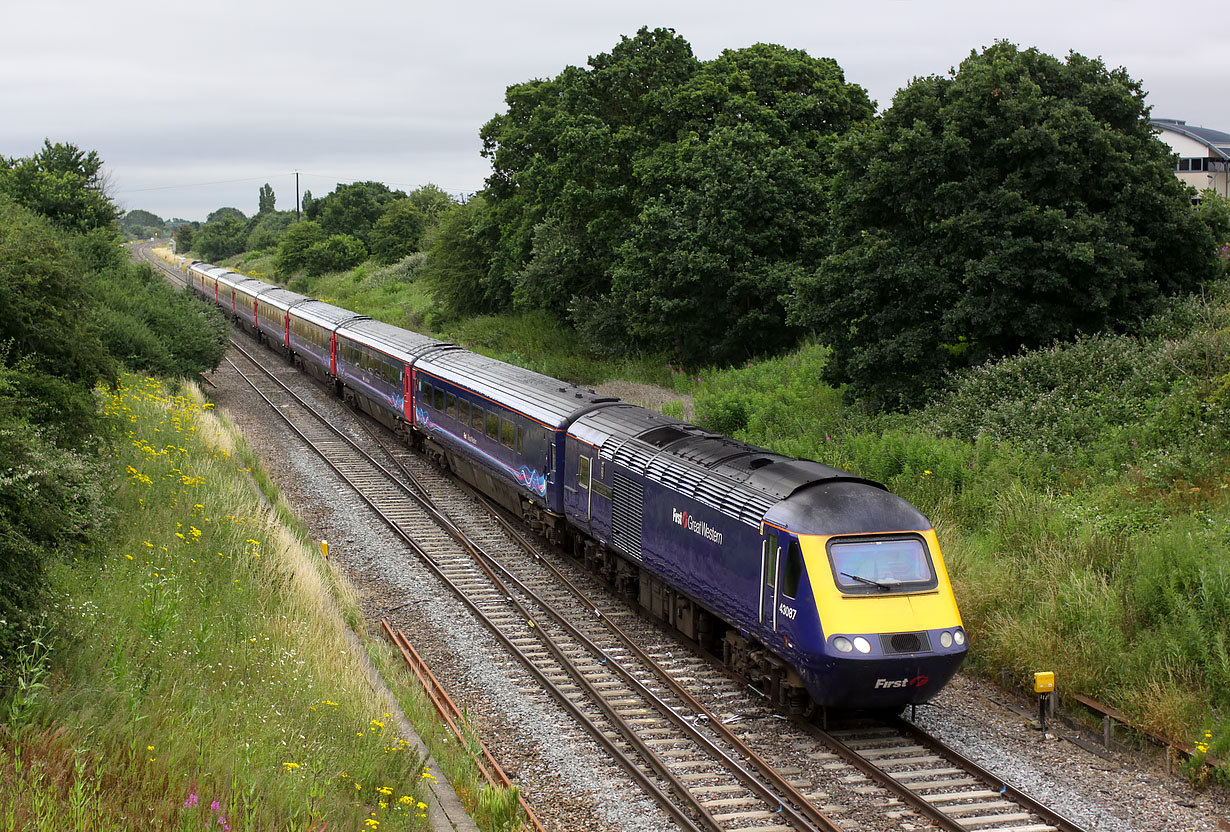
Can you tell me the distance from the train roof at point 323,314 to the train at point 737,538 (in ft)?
45.1

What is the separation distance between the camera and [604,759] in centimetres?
1020

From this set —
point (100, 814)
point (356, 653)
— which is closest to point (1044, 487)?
point (356, 653)

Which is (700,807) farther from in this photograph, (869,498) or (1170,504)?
(1170,504)

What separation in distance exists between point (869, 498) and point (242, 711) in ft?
21.2

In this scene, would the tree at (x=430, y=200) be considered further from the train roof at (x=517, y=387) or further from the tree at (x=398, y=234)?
the train roof at (x=517, y=387)

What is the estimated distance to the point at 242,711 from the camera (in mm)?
8844

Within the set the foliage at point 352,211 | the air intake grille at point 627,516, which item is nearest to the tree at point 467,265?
the air intake grille at point 627,516

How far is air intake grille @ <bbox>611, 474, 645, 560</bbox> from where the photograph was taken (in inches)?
541

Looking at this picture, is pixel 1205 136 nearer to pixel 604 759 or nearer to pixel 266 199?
pixel 604 759

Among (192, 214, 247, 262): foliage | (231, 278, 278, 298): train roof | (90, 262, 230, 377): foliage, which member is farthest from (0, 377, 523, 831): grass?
(192, 214, 247, 262): foliage

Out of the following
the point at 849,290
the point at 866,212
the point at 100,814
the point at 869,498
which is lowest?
the point at 100,814

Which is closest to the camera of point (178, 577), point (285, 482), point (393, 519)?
point (178, 577)

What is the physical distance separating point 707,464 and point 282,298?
35.2 m

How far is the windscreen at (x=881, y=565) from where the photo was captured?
1002 centimetres
